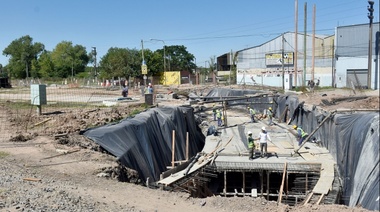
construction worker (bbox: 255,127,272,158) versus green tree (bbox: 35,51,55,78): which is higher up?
green tree (bbox: 35,51,55,78)

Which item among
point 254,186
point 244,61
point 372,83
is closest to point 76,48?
point 244,61

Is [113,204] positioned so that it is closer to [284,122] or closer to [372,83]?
[284,122]

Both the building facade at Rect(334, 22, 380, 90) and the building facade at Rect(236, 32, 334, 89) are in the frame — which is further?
the building facade at Rect(236, 32, 334, 89)

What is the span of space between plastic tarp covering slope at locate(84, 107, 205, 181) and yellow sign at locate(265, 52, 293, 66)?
3223 centimetres

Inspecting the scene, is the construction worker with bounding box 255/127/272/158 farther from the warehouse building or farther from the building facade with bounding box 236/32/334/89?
the building facade with bounding box 236/32/334/89

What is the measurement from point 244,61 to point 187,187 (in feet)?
150

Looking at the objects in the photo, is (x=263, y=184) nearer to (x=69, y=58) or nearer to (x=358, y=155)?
(x=358, y=155)

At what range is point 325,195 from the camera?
1296cm

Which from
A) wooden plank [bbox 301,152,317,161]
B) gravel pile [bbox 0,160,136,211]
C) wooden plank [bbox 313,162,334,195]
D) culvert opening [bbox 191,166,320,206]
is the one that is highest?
gravel pile [bbox 0,160,136,211]

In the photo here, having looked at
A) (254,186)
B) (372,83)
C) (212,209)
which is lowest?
(254,186)

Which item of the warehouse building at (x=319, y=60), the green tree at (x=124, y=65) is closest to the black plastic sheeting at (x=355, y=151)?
the warehouse building at (x=319, y=60)

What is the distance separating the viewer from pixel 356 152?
12.2 m

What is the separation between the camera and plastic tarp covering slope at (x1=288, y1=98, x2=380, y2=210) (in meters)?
9.55

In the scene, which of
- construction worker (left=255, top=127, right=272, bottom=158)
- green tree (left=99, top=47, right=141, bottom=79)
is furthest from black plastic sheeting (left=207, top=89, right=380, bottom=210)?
green tree (left=99, top=47, right=141, bottom=79)
